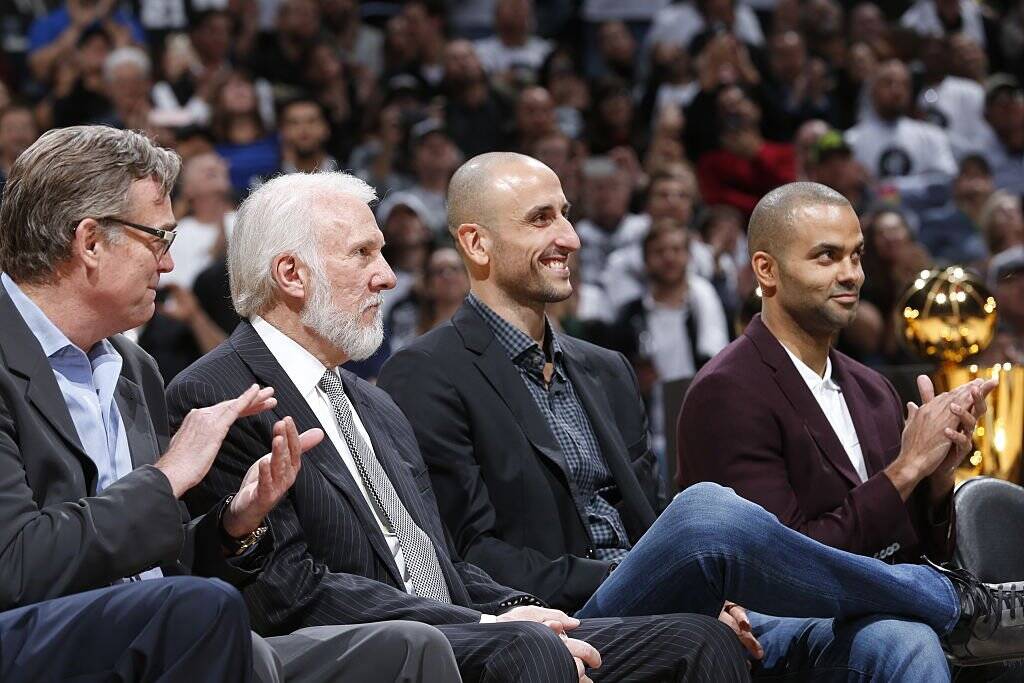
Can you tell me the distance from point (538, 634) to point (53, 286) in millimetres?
1075

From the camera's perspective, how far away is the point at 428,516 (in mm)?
3285

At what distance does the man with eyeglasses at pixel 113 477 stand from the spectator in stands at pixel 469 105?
20.3 feet

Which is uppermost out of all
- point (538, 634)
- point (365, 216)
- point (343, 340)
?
point (365, 216)

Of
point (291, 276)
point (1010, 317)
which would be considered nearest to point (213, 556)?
point (291, 276)

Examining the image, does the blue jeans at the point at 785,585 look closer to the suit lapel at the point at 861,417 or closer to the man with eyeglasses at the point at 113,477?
the suit lapel at the point at 861,417

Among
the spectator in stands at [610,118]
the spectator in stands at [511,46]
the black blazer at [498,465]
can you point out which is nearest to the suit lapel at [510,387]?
the black blazer at [498,465]

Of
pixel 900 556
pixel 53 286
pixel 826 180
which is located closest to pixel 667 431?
pixel 900 556

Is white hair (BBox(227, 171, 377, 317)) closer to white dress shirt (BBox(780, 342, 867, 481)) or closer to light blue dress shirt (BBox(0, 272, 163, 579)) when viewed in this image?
light blue dress shirt (BBox(0, 272, 163, 579))

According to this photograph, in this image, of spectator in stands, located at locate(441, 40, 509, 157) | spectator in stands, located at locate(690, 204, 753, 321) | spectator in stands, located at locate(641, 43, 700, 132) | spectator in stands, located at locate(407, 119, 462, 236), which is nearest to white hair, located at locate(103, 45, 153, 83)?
spectator in stands, located at locate(407, 119, 462, 236)

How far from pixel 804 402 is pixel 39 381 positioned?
183 centimetres

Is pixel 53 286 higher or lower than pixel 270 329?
higher

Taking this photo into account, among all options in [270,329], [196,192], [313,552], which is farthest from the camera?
[196,192]

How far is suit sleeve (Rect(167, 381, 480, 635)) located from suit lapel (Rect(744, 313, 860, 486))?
1070mm

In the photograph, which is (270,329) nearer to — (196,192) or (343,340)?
(343,340)
